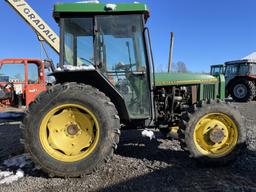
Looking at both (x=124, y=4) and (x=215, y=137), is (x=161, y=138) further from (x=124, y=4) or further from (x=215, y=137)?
(x=124, y=4)

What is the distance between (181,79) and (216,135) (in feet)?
3.71

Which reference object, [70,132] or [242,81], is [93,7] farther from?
[242,81]

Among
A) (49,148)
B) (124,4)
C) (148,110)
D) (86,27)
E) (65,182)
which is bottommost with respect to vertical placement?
(65,182)

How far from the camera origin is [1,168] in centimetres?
519

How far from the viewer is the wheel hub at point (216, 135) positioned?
16.5 feet

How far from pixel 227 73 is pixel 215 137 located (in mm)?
15021

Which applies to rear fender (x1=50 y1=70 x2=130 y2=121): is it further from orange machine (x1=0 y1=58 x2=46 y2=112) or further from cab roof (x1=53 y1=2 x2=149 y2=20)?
orange machine (x1=0 y1=58 x2=46 y2=112)

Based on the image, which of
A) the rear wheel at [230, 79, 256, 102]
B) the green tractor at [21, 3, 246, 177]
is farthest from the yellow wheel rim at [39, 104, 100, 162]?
the rear wheel at [230, 79, 256, 102]

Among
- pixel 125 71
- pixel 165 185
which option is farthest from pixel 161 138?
pixel 165 185

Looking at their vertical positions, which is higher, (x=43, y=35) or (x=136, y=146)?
(x=43, y=35)

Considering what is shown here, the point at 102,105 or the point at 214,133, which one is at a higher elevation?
the point at 102,105

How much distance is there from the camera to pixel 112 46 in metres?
5.12

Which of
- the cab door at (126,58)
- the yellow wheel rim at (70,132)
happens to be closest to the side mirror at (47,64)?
the cab door at (126,58)

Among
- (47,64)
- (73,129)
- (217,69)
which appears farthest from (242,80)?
(73,129)
